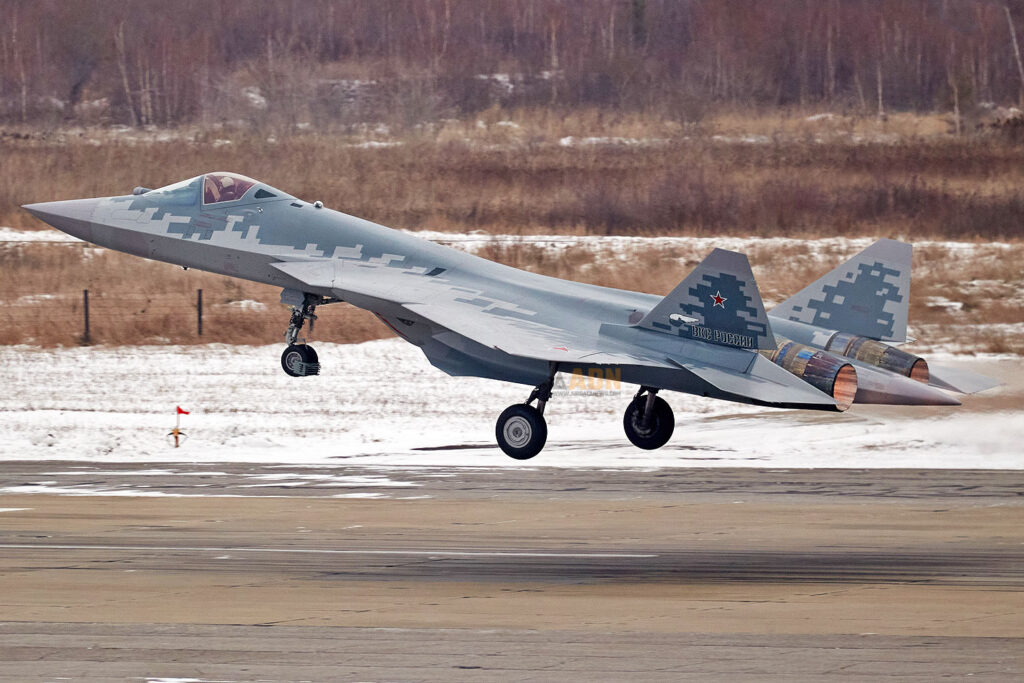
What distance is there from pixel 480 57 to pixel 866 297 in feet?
138

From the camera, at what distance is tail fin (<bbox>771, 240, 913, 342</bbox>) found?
2050 centimetres

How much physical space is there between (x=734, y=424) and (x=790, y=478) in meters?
4.76

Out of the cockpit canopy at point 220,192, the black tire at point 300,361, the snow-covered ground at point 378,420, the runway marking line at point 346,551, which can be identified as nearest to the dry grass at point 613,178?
Answer: the snow-covered ground at point 378,420

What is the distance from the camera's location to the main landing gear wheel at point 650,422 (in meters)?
20.8

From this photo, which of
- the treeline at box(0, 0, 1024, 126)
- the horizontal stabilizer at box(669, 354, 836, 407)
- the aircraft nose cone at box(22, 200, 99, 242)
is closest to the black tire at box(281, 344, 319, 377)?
the aircraft nose cone at box(22, 200, 99, 242)

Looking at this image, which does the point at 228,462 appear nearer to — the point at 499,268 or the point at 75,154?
the point at 499,268

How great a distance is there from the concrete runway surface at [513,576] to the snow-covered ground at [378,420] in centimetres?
191

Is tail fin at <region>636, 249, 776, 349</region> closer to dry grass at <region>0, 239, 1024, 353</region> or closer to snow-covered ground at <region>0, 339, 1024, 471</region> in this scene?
snow-covered ground at <region>0, 339, 1024, 471</region>

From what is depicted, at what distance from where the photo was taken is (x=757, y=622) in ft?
40.5

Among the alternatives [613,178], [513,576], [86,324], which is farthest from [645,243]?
[513,576]

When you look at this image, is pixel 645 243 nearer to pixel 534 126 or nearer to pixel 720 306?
pixel 534 126

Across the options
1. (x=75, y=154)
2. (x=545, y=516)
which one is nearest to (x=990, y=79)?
(x=75, y=154)

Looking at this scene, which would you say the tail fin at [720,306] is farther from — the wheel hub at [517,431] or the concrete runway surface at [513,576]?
the wheel hub at [517,431]

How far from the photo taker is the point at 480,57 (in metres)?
60.7
